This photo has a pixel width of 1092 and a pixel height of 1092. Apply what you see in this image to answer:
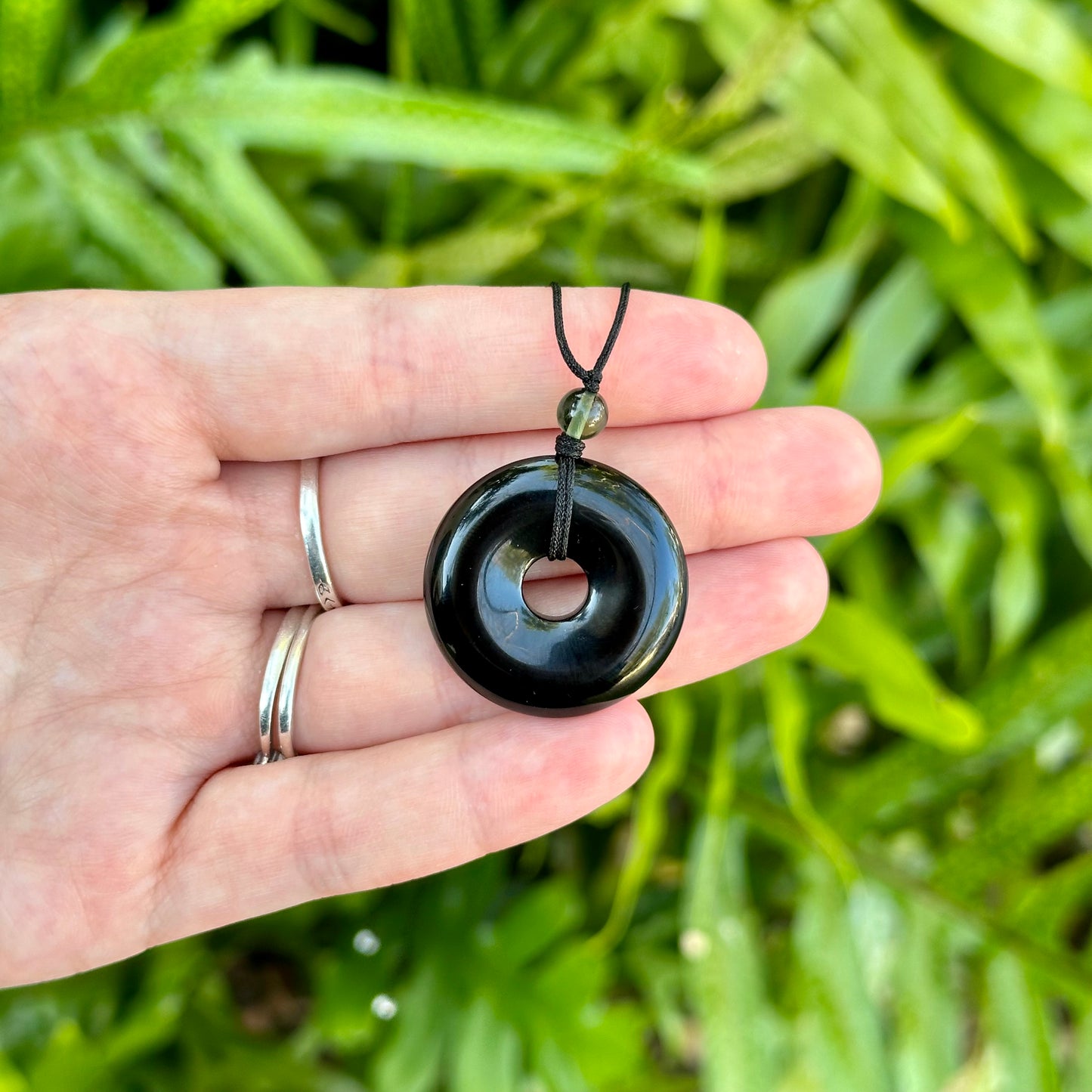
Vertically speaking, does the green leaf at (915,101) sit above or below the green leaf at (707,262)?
above

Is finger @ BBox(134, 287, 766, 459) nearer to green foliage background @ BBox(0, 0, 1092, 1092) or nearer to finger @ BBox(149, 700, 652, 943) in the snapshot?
green foliage background @ BBox(0, 0, 1092, 1092)

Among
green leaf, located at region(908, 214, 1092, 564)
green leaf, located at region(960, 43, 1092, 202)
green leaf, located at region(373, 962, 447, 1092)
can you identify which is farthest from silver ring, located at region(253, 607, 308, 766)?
green leaf, located at region(960, 43, 1092, 202)

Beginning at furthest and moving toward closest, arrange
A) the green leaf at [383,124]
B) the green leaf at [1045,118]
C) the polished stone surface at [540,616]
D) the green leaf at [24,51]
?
the green leaf at [1045,118], the green leaf at [383,124], the green leaf at [24,51], the polished stone surface at [540,616]

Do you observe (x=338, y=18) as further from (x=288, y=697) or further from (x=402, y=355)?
(x=288, y=697)

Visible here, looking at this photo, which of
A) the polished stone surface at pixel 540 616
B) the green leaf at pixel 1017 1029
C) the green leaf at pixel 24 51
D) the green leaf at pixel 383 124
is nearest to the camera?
the polished stone surface at pixel 540 616

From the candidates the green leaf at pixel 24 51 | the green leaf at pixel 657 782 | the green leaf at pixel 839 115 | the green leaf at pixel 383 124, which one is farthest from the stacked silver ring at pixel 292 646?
the green leaf at pixel 839 115

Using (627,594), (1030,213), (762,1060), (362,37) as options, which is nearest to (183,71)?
(362,37)

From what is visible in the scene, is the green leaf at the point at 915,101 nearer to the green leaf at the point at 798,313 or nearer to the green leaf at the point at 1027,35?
the green leaf at the point at 1027,35

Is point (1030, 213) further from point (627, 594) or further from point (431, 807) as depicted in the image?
point (431, 807)
